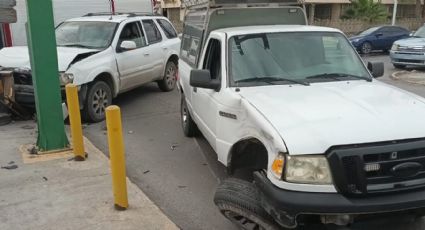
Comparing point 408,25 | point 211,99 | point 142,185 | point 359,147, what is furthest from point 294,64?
point 408,25

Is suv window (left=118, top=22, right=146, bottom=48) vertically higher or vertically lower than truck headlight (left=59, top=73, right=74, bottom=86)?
higher

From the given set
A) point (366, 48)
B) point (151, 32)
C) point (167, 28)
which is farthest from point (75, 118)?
point (366, 48)

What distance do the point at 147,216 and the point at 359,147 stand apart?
220 cm

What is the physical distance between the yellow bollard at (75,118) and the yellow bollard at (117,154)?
1.73m

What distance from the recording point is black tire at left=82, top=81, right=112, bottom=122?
8.33m

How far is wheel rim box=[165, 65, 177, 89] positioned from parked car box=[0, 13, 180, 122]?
0.10 ft

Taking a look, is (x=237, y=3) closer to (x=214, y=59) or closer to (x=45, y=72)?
(x=214, y=59)

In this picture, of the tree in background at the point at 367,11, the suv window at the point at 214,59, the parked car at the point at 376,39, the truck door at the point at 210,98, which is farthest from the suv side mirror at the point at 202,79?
the tree in background at the point at 367,11

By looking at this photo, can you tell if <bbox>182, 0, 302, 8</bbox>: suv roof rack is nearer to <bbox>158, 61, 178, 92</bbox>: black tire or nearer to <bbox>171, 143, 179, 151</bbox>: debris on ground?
<bbox>171, 143, 179, 151</bbox>: debris on ground

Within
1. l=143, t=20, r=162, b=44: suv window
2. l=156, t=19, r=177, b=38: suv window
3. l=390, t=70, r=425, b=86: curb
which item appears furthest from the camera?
l=390, t=70, r=425, b=86: curb

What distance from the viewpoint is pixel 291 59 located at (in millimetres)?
4875

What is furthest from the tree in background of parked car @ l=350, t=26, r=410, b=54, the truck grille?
the truck grille

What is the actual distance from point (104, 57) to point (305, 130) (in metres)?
6.06

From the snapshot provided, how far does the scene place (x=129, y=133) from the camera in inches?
311
